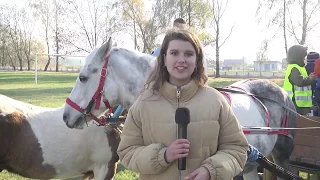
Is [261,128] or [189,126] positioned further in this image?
[261,128]

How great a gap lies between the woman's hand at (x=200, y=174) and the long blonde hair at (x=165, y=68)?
460 millimetres

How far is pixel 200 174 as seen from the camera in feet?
5.74

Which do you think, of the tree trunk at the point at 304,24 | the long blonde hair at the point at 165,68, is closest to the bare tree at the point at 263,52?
the tree trunk at the point at 304,24

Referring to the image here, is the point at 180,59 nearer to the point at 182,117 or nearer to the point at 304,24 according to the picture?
the point at 182,117

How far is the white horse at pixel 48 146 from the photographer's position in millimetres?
3732

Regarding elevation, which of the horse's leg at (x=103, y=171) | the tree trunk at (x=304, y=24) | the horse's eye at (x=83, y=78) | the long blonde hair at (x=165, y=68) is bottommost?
the horse's leg at (x=103, y=171)

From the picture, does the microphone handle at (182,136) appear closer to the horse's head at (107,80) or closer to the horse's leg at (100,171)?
the horse's head at (107,80)

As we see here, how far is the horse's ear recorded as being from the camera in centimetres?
335

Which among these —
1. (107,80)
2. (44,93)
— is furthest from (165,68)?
(44,93)

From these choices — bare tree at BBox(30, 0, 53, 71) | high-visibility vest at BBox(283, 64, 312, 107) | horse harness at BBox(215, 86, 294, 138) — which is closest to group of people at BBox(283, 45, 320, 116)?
high-visibility vest at BBox(283, 64, 312, 107)

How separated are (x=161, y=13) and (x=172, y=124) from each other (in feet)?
→ 102

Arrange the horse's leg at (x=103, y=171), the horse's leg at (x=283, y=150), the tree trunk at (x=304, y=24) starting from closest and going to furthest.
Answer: the horse's leg at (x=283, y=150), the horse's leg at (x=103, y=171), the tree trunk at (x=304, y=24)

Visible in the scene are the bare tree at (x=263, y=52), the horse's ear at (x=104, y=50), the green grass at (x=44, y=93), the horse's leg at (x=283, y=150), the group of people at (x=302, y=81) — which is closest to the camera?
the horse's ear at (x=104, y=50)

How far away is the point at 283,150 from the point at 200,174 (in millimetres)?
2561
